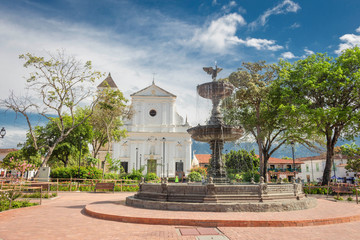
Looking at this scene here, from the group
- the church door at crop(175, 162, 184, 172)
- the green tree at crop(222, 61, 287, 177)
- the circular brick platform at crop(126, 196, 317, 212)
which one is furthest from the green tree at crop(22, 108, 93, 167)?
the circular brick platform at crop(126, 196, 317, 212)

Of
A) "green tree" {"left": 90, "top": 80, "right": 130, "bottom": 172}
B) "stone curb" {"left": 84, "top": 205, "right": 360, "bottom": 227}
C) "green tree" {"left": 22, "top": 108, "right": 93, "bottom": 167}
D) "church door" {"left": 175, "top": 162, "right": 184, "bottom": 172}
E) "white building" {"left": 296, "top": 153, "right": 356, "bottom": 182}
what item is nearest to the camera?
"stone curb" {"left": 84, "top": 205, "right": 360, "bottom": 227}

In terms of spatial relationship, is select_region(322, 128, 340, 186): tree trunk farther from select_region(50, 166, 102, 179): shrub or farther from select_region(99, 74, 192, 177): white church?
select_region(99, 74, 192, 177): white church

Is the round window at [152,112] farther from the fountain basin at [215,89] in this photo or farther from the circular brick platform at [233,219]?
the circular brick platform at [233,219]

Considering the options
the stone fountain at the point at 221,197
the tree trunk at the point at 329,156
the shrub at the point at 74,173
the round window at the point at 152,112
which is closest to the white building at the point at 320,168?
the tree trunk at the point at 329,156

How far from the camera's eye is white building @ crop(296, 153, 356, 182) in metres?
45.0

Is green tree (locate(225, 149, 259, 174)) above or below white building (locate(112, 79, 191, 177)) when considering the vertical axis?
below

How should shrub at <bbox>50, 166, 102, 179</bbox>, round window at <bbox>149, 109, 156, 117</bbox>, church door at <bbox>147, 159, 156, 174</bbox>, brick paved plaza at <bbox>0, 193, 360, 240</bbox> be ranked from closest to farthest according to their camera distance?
brick paved plaza at <bbox>0, 193, 360, 240</bbox> < shrub at <bbox>50, 166, 102, 179</bbox> < church door at <bbox>147, 159, 156, 174</bbox> < round window at <bbox>149, 109, 156, 117</bbox>

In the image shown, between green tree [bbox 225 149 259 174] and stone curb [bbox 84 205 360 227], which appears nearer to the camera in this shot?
stone curb [bbox 84 205 360 227]

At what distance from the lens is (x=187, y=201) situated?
896cm

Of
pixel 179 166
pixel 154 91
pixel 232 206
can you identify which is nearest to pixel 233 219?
pixel 232 206

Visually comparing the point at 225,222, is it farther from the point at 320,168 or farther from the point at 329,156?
the point at 320,168

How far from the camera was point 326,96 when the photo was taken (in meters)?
19.9

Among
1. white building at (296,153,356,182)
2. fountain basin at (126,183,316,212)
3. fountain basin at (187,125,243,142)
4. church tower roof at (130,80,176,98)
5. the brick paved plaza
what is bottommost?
white building at (296,153,356,182)

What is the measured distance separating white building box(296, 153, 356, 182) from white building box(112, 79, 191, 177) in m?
24.5
